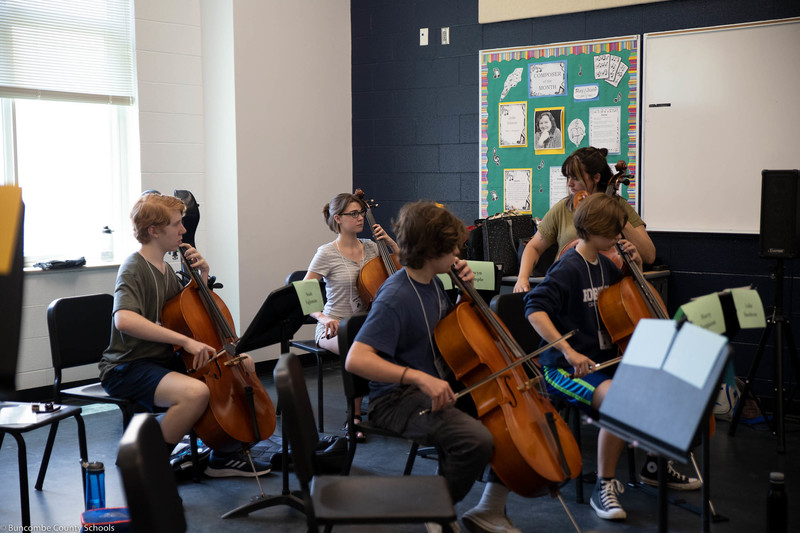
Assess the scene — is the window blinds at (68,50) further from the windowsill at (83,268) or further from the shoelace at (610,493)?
the shoelace at (610,493)

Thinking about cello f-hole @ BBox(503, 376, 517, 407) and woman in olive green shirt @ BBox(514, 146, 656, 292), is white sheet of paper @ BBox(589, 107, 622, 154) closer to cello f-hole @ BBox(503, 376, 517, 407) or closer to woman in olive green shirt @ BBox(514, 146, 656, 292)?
woman in olive green shirt @ BBox(514, 146, 656, 292)

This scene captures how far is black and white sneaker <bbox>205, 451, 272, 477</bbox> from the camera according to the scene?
3.22 metres

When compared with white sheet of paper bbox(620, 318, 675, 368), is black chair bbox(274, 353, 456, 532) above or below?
below

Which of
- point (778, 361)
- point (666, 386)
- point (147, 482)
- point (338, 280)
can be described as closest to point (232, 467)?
point (338, 280)

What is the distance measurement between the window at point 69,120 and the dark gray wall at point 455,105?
65.3 inches

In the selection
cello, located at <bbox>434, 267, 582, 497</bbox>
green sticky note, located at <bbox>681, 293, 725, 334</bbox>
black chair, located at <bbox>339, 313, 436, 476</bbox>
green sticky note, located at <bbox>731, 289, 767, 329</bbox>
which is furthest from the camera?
black chair, located at <bbox>339, 313, 436, 476</bbox>

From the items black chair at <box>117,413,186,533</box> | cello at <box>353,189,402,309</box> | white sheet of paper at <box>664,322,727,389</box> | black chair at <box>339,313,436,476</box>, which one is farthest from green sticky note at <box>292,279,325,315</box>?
white sheet of paper at <box>664,322,727,389</box>

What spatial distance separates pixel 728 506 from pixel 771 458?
68 centimetres

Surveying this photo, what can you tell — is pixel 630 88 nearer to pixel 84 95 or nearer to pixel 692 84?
pixel 692 84

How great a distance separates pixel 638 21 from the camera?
4.32 metres

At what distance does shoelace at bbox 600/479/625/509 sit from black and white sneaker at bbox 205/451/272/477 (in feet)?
4.51

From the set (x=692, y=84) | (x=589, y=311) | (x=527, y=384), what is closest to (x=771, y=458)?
(x=589, y=311)

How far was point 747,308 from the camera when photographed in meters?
2.09

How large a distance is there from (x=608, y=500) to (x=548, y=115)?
8.53 feet
